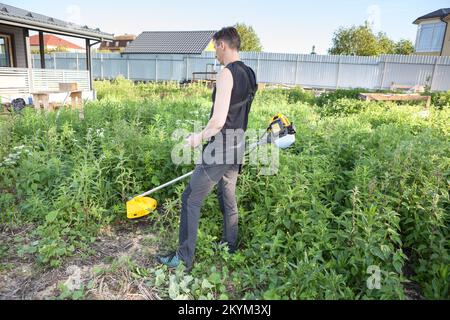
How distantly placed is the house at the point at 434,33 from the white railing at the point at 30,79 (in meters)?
25.2

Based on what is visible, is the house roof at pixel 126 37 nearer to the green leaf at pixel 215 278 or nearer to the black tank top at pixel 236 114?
the black tank top at pixel 236 114

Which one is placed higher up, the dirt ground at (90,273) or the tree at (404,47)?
the tree at (404,47)

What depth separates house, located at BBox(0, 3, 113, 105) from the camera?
1036 cm

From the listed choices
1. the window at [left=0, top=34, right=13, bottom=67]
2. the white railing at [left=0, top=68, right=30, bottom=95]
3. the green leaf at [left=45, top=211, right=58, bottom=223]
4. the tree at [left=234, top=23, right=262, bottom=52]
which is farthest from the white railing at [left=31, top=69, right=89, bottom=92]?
the tree at [left=234, top=23, right=262, bottom=52]

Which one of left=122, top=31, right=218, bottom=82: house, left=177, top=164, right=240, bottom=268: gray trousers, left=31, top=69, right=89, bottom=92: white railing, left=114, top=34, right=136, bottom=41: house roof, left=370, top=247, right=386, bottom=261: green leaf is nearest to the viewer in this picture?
left=370, top=247, right=386, bottom=261: green leaf

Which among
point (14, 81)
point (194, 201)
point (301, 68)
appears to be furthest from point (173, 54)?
point (194, 201)

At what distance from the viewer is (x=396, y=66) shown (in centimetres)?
1975

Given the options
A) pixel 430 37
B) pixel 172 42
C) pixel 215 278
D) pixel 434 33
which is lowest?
pixel 215 278

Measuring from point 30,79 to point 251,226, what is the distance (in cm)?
1075

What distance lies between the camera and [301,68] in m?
21.7

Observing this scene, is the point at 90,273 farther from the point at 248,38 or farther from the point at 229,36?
the point at 248,38

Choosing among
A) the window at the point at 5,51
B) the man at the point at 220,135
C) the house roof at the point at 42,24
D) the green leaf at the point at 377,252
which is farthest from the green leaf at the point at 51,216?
the window at the point at 5,51

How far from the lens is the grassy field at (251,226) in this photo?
7.63 ft

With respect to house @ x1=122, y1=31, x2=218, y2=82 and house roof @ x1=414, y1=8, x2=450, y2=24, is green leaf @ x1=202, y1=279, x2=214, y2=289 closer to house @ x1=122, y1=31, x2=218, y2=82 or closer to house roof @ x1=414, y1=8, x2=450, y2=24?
house @ x1=122, y1=31, x2=218, y2=82
